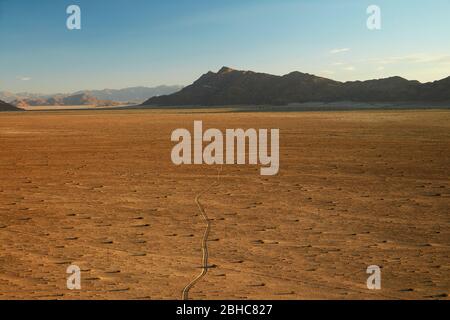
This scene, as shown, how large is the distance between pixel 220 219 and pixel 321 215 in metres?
1.96

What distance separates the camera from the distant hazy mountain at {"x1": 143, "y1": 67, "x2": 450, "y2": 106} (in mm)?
91125

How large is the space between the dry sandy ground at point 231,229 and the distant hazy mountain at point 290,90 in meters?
79.6

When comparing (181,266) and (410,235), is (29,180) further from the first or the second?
(410,235)

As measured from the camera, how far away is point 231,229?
7.72m

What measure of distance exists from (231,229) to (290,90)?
110 meters

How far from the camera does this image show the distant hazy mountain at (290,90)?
299 feet

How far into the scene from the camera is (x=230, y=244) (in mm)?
6914
